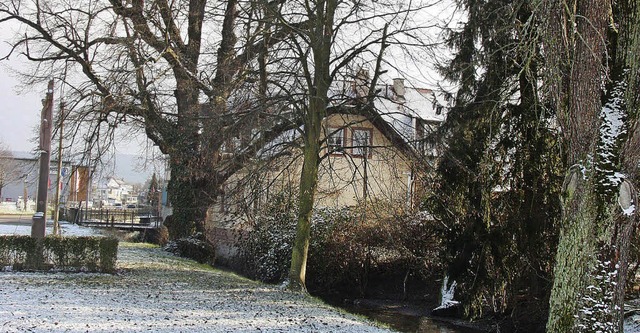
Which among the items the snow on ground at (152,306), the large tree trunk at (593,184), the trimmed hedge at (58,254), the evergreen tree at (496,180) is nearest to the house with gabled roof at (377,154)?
the evergreen tree at (496,180)

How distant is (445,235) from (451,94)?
425 cm

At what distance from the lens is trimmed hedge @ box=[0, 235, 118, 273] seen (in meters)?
14.6

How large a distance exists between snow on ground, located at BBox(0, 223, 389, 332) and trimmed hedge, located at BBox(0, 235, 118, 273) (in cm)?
48

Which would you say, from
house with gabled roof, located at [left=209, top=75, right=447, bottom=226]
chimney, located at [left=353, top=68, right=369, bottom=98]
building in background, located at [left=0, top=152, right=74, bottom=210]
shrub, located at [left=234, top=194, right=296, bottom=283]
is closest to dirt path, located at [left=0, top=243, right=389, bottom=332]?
house with gabled roof, located at [left=209, top=75, right=447, bottom=226]

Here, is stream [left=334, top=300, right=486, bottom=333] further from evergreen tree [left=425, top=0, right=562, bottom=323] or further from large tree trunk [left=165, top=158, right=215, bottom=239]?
large tree trunk [left=165, top=158, right=215, bottom=239]

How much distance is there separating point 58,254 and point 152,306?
5.32 meters

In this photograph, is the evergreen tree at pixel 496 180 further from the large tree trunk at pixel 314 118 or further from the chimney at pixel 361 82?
the large tree trunk at pixel 314 118

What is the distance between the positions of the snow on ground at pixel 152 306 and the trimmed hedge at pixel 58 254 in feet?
1.57

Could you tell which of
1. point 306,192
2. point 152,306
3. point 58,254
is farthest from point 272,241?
point 152,306

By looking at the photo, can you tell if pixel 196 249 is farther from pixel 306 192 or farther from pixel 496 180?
pixel 496 180

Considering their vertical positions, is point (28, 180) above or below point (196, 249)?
above

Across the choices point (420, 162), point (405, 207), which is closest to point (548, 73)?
point (420, 162)

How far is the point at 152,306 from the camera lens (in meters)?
11.0

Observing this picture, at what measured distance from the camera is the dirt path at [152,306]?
9125 mm
